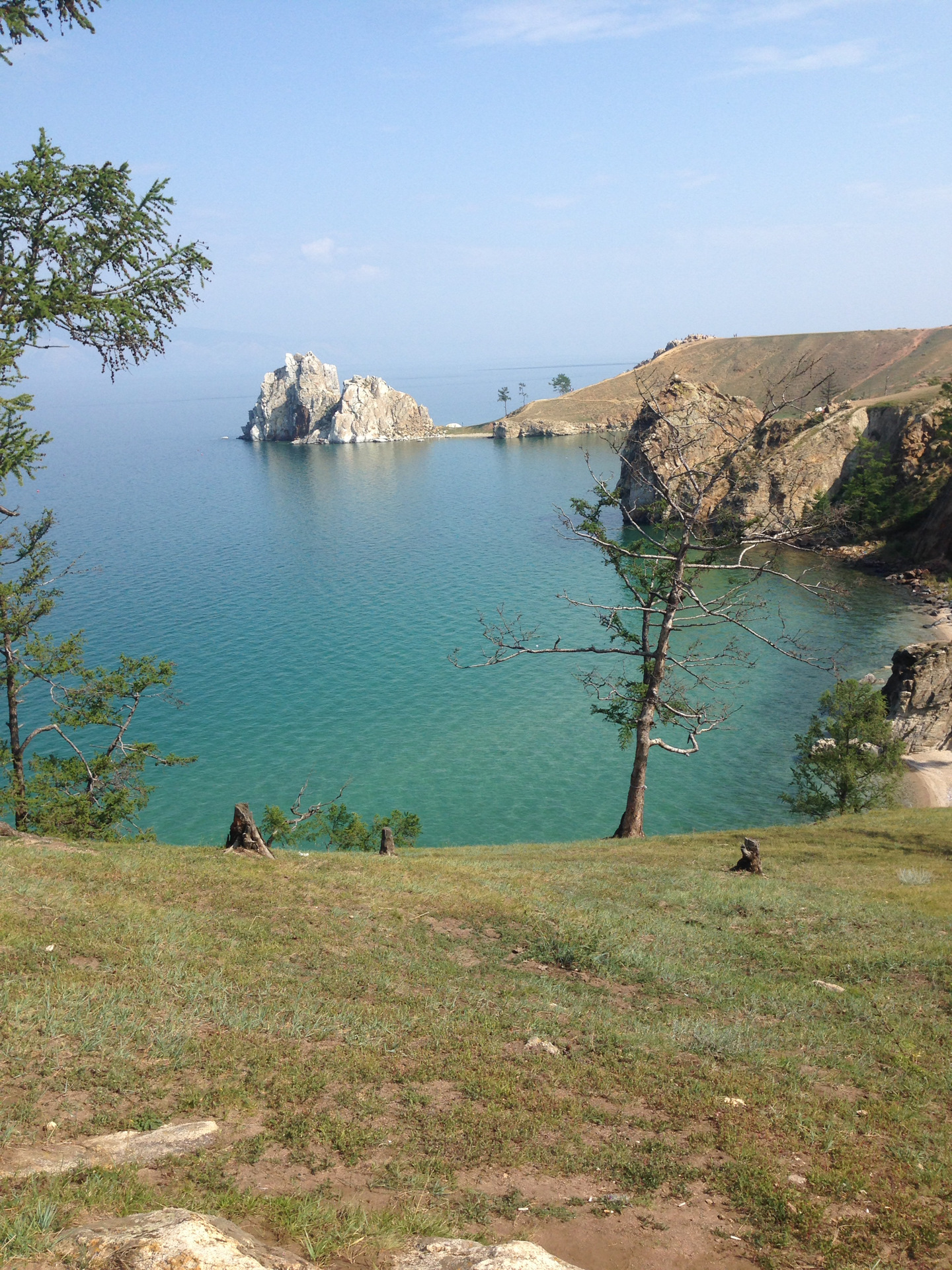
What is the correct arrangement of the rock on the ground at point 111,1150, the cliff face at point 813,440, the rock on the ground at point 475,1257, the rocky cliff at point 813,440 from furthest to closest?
the cliff face at point 813,440 → the rocky cliff at point 813,440 → the rock on the ground at point 111,1150 → the rock on the ground at point 475,1257

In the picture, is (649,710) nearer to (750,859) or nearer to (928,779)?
(750,859)

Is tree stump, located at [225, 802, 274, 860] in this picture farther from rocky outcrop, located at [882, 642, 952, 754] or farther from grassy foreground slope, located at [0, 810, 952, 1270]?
rocky outcrop, located at [882, 642, 952, 754]

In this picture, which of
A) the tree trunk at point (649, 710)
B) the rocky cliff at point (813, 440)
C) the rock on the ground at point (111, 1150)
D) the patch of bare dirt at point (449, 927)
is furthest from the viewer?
the rocky cliff at point (813, 440)

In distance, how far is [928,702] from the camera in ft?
149

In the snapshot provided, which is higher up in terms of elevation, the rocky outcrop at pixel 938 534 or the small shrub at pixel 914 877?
the rocky outcrop at pixel 938 534

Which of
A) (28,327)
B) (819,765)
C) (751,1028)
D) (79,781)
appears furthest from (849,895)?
(79,781)

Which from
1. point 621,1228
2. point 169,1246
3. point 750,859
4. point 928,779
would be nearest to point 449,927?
point 621,1228

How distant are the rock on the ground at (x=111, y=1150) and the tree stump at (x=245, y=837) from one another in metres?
11.0

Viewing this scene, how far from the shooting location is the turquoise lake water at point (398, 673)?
4222cm

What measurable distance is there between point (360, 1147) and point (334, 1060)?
5.34 ft

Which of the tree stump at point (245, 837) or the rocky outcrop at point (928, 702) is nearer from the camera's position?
the tree stump at point (245, 837)

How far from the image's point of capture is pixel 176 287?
1748 centimetres

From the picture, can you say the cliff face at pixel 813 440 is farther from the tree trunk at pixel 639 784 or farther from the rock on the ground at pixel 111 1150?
the rock on the ground at pixel 111 1150

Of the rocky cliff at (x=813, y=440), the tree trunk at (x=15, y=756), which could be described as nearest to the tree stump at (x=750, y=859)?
the tree trunk at (x=15, y=756)
